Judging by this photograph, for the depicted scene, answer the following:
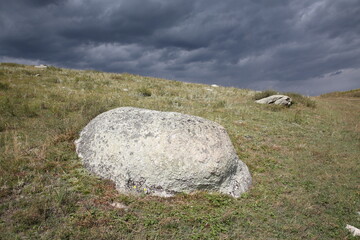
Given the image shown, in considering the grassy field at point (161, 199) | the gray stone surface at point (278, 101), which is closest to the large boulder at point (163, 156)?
the grassy field at point (161, 199)

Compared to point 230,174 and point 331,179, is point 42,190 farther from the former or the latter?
point 331,179

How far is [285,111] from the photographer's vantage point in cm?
1736

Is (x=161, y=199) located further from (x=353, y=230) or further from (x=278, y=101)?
(x=278, y=101)

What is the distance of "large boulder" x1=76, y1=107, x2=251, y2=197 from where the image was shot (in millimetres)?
5492

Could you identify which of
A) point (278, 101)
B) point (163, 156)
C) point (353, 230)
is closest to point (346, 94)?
point (278, 101)

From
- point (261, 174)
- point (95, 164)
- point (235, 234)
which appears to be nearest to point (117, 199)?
point (95, 164)

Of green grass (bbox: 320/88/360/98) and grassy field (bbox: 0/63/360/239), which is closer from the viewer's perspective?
grassy field (bbox: 0/63/360/239)

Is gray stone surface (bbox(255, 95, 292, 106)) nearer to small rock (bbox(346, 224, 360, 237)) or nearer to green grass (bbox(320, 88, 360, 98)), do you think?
small rock (bbox(346, 224, 360, 237))

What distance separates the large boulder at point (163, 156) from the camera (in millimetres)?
5492

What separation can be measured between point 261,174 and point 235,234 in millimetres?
3268

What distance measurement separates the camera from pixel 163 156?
5527mm

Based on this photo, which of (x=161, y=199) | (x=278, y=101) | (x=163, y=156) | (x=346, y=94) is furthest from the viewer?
(x=346, y=94)

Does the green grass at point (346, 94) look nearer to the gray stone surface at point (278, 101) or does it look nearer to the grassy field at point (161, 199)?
the gray stone surface at point (278, 101)

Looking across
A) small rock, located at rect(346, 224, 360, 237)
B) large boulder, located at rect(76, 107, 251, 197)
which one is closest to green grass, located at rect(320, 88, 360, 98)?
small rock, located at rect(346, 224, 360, 237)
